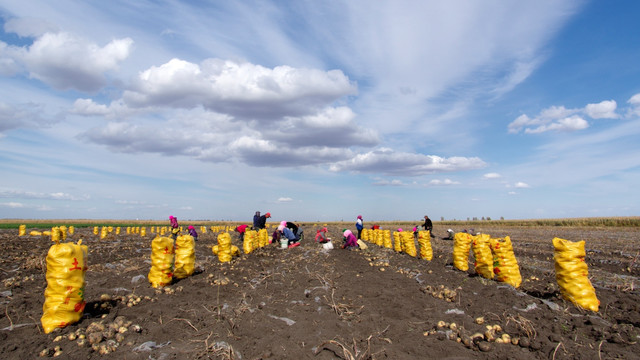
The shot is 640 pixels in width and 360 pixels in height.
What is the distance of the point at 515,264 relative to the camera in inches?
345

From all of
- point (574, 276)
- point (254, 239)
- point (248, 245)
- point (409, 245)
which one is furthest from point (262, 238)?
point (574, 276)

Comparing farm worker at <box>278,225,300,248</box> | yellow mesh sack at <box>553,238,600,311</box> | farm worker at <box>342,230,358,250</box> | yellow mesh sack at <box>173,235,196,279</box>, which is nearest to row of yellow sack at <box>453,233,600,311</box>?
yellow mesh sack at <box>553,238,600,311</box>

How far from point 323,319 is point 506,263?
5.24 metres

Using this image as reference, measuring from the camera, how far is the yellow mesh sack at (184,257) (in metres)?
9.56

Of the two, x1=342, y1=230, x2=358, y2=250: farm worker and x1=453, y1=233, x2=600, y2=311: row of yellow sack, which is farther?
x1=342, y1=230, x2=358, y2=250: farm worker

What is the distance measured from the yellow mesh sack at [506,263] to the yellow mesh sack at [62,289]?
9.06 m

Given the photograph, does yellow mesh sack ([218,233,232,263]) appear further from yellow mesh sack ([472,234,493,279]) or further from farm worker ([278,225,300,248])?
yellow mesh sack ([472,234,493,279])

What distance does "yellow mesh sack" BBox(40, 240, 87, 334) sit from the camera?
17.9 ft

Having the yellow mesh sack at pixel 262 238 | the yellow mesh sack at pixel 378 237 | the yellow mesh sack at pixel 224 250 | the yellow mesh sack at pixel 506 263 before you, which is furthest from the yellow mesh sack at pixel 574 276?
the yellow mesh sack at pixel 262 238

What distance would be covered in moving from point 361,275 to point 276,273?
8.51 ft

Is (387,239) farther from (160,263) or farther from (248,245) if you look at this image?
(160,263)

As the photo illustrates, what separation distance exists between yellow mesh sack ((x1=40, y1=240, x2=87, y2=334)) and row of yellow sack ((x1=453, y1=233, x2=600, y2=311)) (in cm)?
884

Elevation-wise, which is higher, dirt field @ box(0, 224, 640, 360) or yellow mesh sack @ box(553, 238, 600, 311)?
yellow mesh sack @ box(553, 238, 600, 311)

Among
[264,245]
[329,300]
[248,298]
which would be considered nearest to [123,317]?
[248,298]
